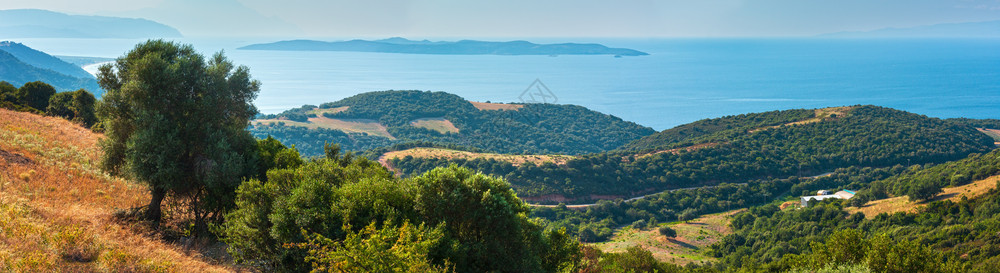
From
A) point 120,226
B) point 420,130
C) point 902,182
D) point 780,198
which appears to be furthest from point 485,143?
point 120,226

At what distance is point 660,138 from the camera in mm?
80125

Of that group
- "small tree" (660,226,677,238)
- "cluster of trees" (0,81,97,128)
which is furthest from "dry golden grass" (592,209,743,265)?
"cluster of trees" (0,81,97,128)

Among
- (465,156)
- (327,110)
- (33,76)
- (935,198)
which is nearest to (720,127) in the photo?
(465,156)

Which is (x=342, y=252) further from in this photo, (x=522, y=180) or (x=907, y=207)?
(x=522, y=180)

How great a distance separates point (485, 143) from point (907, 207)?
6148 cm

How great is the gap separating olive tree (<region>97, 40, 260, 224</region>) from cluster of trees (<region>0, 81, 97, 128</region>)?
14.3 meters

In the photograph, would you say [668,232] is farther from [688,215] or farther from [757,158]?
[757,158]

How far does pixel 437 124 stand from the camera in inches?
3787

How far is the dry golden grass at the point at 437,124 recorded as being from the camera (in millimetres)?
92875

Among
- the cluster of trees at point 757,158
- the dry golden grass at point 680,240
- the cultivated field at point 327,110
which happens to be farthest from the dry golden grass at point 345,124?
the dry golden grass at point 680,240

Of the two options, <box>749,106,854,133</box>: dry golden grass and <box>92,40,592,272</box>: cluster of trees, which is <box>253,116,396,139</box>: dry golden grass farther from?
<box>92,40,592,272</box>: cluster of trees

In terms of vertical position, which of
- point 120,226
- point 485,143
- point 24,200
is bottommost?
point 485,143

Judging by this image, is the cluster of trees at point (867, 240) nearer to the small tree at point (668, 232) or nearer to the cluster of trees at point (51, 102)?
the small tree at point (668, 232)

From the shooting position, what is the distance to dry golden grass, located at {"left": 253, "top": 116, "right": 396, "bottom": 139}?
86.1 metres
